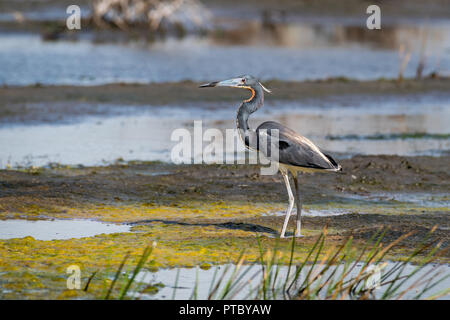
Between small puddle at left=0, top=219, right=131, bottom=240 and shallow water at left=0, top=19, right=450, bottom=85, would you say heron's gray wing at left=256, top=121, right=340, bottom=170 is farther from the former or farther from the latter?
shallow water at left=0, top=19, right=450, bottom=85

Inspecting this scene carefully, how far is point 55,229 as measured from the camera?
349 inches

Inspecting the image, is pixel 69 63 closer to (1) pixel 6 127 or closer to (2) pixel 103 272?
(1) pixel 6 127

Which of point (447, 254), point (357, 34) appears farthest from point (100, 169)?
point (357, 34)

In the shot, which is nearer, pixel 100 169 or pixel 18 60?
pixel 100 169

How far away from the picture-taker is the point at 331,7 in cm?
4950

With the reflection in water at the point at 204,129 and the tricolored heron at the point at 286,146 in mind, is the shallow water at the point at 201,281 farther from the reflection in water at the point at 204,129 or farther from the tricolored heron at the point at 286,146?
the reflection in water at the point at 204,129

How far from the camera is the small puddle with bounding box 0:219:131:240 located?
8.58m

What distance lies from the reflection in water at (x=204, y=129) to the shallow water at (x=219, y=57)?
18.2 feet

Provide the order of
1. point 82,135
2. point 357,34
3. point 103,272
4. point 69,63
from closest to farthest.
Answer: point 103,272 → point 82,135 → point 69,63 → point 357,34

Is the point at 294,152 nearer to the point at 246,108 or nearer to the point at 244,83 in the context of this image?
the point at 246,108

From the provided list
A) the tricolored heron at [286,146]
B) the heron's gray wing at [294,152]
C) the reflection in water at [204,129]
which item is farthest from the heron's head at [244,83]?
the reflection in water at [204,129]

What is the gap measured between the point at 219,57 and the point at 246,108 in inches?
884

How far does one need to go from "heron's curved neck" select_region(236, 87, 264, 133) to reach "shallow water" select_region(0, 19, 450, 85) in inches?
609
